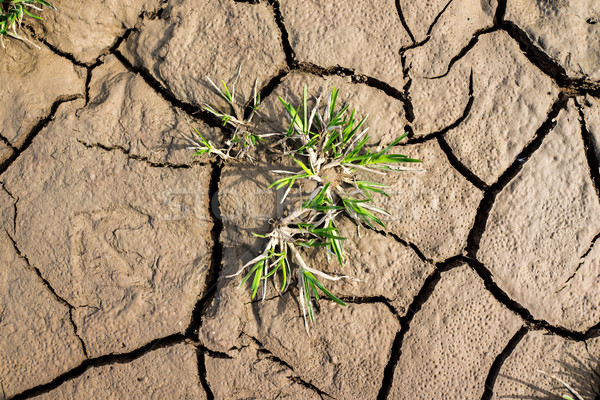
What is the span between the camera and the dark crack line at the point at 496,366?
1847 mm

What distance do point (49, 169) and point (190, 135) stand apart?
73 cm

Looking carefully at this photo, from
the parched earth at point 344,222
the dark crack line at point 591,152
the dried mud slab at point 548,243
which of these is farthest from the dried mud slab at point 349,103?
the dark crack line at point 591,152

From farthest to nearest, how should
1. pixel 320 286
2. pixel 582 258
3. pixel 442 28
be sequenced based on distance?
pixel 442 28
pixel 582 258
pixel 320 286

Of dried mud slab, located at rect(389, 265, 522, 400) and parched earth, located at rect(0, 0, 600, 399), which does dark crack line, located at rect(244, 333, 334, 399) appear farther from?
dried mud slab, located at rect(389, 265, 522, 400)

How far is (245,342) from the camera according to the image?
6.15 ft

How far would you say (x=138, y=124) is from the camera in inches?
78.5

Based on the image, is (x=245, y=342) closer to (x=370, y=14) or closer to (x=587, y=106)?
(x=370, y=14)

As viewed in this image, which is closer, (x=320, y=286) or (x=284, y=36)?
(x=320, y=286)

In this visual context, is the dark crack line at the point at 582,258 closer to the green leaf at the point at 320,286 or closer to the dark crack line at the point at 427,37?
the green leaf at the point at 320,286

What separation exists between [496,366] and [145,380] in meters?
1.63

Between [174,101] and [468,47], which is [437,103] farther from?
[174,101]

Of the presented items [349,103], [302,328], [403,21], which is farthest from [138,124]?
[403,21]

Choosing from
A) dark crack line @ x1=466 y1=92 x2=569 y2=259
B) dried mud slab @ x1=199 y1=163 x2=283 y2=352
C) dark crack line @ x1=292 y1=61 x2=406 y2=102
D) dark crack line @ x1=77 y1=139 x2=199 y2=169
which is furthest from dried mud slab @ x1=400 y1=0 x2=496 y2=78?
dark crack line @ x1=77 y1=139 x2=199 y2=169

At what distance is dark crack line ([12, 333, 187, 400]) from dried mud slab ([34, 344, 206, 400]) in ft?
0.05
